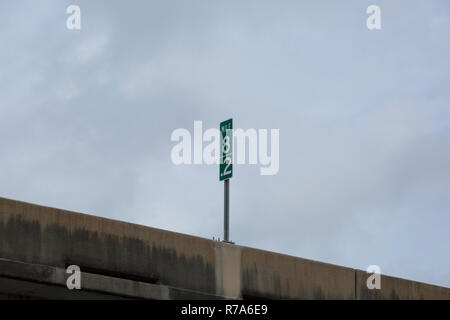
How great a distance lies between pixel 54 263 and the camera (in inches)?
798

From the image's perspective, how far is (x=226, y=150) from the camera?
96.3 ft

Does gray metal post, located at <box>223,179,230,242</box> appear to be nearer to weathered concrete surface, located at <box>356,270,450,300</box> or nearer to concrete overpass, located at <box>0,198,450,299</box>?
concrete overpass, located at <box>0,198,450,299</box>

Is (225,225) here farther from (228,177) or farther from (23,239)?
(23,239)

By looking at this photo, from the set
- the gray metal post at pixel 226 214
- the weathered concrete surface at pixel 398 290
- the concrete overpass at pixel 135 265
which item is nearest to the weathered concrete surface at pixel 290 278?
the concrete overpass at pixel 135 265

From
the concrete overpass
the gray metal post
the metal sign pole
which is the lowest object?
the concrete overpass

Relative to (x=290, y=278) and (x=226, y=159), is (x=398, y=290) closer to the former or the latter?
(x=290, y=278)

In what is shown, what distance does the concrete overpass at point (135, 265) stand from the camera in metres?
20.0

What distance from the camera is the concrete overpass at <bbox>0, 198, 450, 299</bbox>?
1995cm

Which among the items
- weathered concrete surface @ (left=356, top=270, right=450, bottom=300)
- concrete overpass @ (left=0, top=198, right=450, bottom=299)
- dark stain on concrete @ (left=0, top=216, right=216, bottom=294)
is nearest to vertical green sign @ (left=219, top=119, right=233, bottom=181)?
concrete overpass @ (left=0, top=198, right=450, bottom=299)

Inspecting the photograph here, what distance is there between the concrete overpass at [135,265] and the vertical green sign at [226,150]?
4.40m

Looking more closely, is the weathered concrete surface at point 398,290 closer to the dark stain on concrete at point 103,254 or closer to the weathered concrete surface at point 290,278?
the weathered concrete surface at point 290,278

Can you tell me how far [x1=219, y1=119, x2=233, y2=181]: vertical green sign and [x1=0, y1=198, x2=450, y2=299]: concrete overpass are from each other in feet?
14.4
